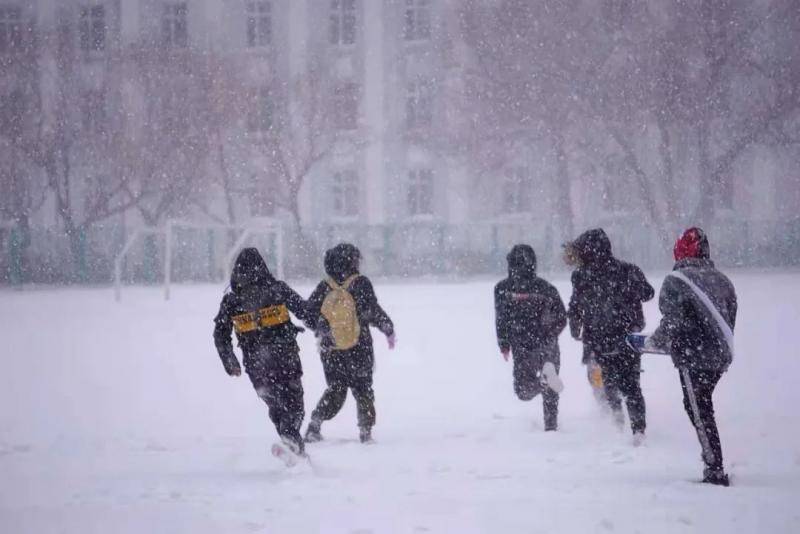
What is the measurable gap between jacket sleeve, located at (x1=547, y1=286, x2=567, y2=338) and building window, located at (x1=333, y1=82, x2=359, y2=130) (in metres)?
27.8

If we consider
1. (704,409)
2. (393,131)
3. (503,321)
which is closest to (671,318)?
(704,409)

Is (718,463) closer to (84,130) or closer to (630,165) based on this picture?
(630,165)

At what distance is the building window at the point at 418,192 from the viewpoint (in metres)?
35.3

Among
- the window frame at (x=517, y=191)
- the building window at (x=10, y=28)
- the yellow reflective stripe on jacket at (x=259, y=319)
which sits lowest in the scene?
the yellow reflective stripe on jacket at (x=259, y=319)

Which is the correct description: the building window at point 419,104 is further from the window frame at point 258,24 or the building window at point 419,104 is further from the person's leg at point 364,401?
the person's leg at point 364,401

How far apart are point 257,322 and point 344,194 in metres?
29.8

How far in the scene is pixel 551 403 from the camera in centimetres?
738

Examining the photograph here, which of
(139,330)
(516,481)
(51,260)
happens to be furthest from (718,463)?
(51,260)

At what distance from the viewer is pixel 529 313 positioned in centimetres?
724

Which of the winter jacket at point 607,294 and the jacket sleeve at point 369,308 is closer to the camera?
the winter jacket at point 607,294

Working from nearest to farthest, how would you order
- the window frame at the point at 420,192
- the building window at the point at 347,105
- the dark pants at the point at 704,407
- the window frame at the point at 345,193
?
the dark pants at the point at 704,407
the building window at the point at 347,105
the window frame at the point at 420,192
the window frame at the point at 345,193

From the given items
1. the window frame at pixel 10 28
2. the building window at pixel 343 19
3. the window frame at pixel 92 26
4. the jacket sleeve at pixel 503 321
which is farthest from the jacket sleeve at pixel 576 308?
the window frame at pixel 92 26

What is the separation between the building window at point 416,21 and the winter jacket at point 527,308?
28.8 m

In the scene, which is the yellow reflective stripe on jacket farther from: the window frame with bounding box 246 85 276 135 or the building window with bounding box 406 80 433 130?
the building window with bounding box 406 80 433 130
